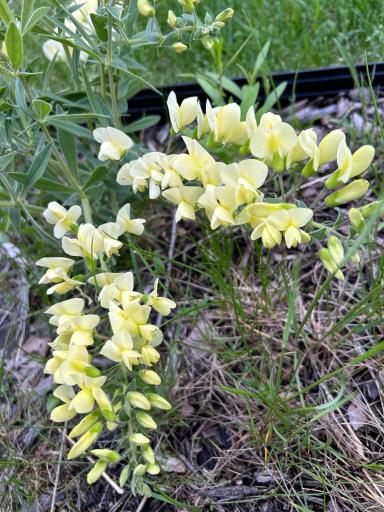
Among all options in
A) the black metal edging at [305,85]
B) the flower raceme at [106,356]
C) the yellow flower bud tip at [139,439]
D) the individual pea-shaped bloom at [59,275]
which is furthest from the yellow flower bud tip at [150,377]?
the black metal edging at [305,85]

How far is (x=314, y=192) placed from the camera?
1.87m

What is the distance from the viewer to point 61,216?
4.36ft

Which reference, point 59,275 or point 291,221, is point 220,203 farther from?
point 59,275

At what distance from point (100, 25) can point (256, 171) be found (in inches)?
20.4

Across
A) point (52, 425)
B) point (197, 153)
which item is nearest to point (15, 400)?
point (52, 425)

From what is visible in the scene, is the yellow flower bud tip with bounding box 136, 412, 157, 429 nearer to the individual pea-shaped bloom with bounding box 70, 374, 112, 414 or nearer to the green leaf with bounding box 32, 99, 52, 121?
the individual pea-shaped bloom with bounding box 70, 374, 112, 414

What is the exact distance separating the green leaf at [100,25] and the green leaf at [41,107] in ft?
0.69

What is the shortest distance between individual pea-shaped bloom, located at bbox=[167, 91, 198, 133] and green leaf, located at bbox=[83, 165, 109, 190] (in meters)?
0.30

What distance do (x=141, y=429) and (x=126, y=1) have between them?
3.22 feet

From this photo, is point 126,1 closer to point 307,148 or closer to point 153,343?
point 307,148

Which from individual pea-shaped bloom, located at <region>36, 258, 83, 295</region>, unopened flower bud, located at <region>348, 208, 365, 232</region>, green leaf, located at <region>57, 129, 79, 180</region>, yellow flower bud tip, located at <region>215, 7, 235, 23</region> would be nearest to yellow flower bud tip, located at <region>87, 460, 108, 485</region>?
individual pea-shaped bloom, located at <region>36, 258, 83, 295</region>

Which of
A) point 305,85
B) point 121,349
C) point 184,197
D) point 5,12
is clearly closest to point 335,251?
point 184,197

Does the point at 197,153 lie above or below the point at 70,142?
above

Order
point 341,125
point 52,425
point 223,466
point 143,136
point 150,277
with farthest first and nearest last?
1. point 143,136
2. point 341,125
3. point 150,277
4. point 52,425
5. point 223,466
